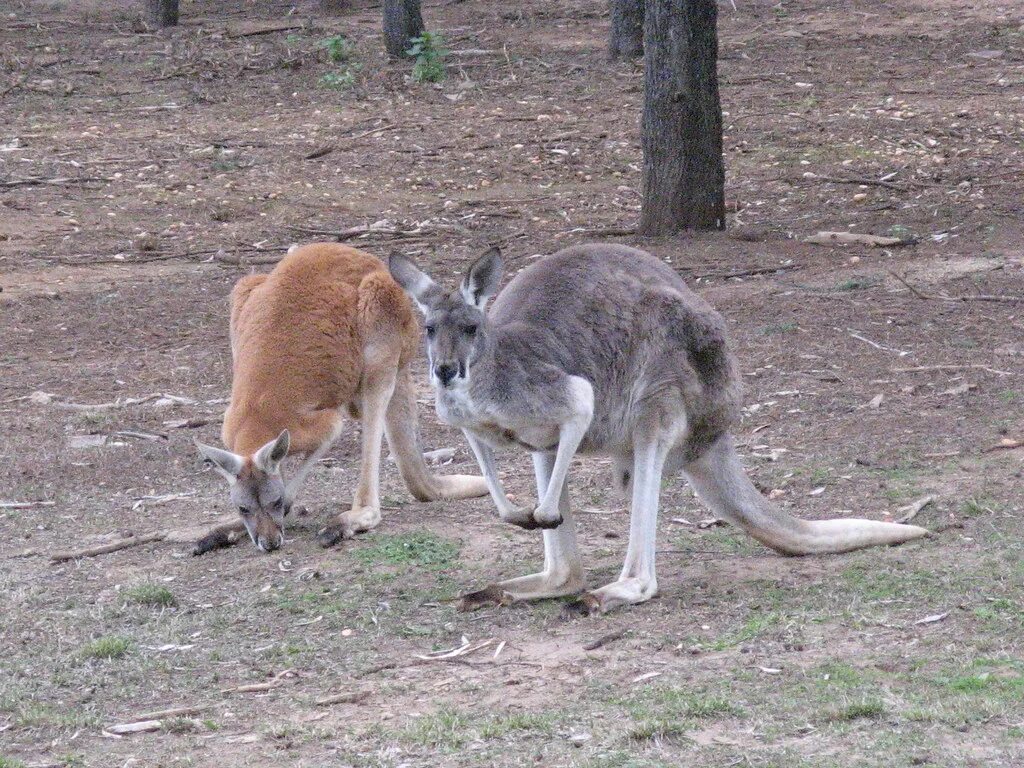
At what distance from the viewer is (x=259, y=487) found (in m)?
5.43

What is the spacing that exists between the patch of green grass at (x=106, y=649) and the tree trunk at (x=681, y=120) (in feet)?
19.3

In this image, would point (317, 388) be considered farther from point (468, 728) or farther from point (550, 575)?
point (468, 728)

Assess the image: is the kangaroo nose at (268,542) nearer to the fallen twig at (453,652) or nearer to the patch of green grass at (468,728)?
the fallen twig at (453,652)

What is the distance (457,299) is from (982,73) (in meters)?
11.2

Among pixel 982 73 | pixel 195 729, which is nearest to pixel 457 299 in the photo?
pixel 195 729

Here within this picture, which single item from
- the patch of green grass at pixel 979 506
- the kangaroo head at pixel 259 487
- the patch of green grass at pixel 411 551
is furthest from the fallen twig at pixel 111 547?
the patch of green grass at pixel 979 506

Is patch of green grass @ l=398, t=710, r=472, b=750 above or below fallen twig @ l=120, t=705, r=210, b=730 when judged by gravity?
above

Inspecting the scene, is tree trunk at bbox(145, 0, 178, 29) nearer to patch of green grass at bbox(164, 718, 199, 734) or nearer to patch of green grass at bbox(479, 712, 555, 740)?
patch of green grass at bbox(164, 718, 199, 734)

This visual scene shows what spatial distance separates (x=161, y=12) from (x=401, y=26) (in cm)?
376

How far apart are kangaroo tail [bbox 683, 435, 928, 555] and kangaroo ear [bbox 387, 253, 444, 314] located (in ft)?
3.38

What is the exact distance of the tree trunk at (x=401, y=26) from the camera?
15.3 meters

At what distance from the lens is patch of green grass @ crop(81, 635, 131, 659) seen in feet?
14.2

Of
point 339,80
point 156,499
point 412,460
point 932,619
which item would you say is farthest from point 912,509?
point 339,80

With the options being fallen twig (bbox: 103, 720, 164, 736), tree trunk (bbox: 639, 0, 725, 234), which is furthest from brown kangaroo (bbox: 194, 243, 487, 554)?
tree trunk (bbox: 639, 0, 725, 234)
